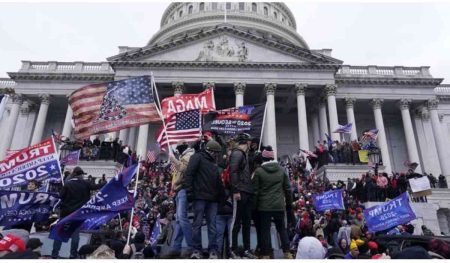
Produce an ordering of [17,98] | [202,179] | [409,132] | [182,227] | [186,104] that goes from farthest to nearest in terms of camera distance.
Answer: [17,98] < [409,132] < [186,104] < [202,179] < [182,227]

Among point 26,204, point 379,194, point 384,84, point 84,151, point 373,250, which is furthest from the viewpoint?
point 384,84

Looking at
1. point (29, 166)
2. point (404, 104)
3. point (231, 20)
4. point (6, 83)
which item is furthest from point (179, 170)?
point (231, 20)

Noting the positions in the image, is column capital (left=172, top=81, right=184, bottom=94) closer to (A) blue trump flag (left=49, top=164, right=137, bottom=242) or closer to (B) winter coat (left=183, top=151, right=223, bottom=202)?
(A) blue trump flag (left=49, top=164, right=137, bottom=242)

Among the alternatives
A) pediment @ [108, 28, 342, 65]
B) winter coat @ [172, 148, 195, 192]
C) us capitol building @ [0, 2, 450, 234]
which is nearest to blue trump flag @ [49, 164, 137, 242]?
winter coat @ [172, 148, 195, 192]

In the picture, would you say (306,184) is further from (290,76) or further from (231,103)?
(231,103)

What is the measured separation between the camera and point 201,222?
7.20 meters

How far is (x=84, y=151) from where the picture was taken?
25688 millimetres

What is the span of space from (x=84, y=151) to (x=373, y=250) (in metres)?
22.7

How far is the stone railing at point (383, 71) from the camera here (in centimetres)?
3778

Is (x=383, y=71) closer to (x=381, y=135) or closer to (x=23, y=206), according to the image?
(x=381, y=135)

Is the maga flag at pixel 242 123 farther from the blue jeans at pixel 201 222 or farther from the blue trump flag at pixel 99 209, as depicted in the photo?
the blue jeans at pixel 201 222

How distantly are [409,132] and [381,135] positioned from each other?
10.6 feet

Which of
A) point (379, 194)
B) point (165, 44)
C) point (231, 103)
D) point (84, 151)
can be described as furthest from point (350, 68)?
point (84, 151)

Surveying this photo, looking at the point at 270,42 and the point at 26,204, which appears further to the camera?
the point at 270,42
